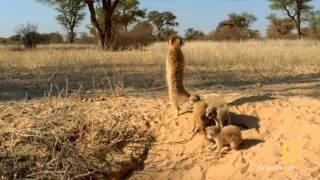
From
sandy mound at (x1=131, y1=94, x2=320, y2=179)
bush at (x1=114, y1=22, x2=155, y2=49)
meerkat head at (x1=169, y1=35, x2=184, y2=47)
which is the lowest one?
sandy mound at (x1=131, y1=94, x2=320, y2=179)

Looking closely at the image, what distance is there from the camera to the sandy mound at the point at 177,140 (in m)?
4.68

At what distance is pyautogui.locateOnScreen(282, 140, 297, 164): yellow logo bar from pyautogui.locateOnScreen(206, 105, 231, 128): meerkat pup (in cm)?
71

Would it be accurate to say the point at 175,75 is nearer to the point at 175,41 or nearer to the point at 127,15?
the point at 175,41

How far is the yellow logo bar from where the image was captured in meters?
4.59

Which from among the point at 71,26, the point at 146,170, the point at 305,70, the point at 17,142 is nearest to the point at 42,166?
the point at 17,142

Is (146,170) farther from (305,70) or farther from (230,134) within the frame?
(305,70)

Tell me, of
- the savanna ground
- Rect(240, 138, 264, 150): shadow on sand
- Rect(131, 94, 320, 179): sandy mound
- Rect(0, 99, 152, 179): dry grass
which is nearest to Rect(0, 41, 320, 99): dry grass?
the savanna ground

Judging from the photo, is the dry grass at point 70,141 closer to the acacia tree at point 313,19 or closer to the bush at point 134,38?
the bush at point 134,38

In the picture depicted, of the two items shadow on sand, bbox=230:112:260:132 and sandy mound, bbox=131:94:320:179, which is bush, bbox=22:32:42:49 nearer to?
sandy mound, bbox=131:94:320:179

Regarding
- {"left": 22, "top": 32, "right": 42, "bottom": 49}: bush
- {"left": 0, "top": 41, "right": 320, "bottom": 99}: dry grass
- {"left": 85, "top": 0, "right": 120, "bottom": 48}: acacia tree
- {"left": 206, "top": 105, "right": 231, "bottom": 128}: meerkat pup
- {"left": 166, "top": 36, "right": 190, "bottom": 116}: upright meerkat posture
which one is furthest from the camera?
{"left": 22, "top": 32, "right": 42, "bottom": 49}: bush

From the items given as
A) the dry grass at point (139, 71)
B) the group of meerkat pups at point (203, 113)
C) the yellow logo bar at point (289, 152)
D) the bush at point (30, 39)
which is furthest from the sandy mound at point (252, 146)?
the bush at point (30, 39)

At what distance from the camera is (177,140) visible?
215 inches

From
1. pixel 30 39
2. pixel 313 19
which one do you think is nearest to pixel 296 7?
pixel 313 19

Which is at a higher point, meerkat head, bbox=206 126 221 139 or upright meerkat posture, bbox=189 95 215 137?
upright meerkat posture, bbox=189 95 215 137
